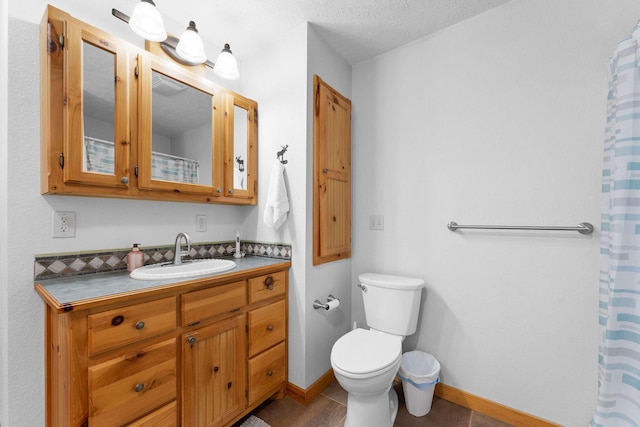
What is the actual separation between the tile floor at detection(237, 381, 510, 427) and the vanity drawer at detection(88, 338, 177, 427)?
0.60 meters

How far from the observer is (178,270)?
1.55 meters

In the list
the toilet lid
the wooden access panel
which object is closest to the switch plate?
the wooden access panel

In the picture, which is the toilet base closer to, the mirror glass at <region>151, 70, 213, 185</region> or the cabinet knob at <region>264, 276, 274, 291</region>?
the cabinet knob at <region>264, 276, 274, 291</region>

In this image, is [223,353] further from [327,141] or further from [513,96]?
[513,96]

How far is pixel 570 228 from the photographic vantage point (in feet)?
4.46

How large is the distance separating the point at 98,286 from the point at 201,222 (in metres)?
0.80

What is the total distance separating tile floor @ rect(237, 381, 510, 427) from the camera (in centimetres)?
153

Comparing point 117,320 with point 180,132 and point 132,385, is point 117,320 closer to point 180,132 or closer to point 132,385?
point 132,385

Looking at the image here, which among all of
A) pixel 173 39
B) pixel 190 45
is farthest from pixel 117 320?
pixel 173 39

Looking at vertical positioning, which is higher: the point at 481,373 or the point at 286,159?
the point at 286,159

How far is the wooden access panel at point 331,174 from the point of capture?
1781 mm

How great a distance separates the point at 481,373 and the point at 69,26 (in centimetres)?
279

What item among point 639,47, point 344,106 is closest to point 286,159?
point 344,106

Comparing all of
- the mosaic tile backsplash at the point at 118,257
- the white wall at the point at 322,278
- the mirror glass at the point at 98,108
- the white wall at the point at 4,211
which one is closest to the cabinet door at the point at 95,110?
the mirror glass at the point at 98,108
